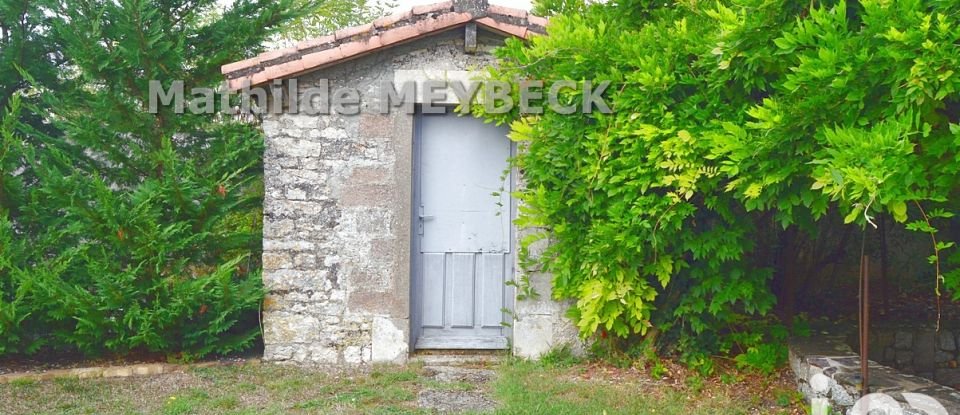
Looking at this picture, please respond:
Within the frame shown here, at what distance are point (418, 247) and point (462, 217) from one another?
44 centimetres

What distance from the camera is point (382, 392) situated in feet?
17.4

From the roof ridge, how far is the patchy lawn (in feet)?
7.58

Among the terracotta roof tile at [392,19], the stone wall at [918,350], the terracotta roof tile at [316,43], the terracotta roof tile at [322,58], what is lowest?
the stone wall at [918,350]

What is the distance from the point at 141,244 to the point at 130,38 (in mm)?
1644

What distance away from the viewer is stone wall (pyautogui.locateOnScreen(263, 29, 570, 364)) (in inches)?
244

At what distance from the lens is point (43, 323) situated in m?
6.15

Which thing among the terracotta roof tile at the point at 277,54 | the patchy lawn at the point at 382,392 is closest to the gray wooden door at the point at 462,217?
the patchy lawn at the point at 382,392

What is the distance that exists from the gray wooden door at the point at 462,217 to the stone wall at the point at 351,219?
0.23 metres

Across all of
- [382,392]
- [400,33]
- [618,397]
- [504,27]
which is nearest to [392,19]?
[400,33]

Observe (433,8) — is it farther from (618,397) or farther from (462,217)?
(618,397)

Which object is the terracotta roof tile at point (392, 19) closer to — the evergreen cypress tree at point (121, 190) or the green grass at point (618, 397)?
the evergreen cypress tree at point (121, 190)

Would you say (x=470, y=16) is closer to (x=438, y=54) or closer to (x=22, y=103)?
(x=438, y=54)

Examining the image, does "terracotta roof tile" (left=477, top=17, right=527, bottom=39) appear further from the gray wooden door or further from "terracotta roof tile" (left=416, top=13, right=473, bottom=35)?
the gray wooden door

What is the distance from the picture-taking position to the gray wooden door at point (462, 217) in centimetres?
639
